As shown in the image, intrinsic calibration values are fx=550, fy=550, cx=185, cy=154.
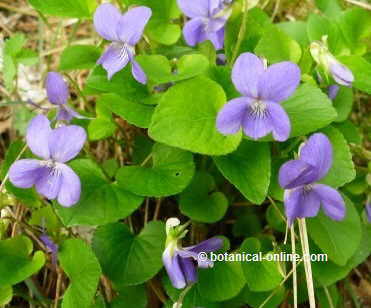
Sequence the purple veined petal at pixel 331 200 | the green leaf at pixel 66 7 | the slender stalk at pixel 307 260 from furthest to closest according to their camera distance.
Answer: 1. the green leaf at pixel 66 7
2. the slender stalk at pixel 307 260
3. the purple veined petal at pixel 331 200

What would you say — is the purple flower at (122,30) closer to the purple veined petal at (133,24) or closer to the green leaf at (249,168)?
the purple veined petal at (133,24)

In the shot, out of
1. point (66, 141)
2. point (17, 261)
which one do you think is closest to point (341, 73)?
point (66, 141)

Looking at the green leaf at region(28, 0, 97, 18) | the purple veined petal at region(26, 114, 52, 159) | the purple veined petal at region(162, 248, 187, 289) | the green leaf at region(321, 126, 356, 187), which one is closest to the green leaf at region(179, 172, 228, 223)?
the purple veined petal at region(162, 248, 187, 289)

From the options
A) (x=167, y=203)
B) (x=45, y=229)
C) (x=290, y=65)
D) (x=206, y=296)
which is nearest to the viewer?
(x=290, y=65)

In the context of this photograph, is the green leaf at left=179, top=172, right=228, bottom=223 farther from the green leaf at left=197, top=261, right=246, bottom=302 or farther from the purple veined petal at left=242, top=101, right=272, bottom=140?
the purple veined petal at left=242, top=101, right=272, bottom=140

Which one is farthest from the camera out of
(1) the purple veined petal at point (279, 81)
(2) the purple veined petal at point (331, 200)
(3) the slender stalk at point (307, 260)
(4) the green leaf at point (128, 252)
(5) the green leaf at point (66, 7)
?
(5) the green leaf at point (66, 7)

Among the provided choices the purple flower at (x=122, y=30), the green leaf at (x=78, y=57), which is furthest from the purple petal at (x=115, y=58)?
the green leaf at (x=78, y=57)

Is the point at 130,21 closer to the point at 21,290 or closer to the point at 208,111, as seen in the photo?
the point at 208,111

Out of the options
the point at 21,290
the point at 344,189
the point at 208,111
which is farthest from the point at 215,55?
the point at 21,290
